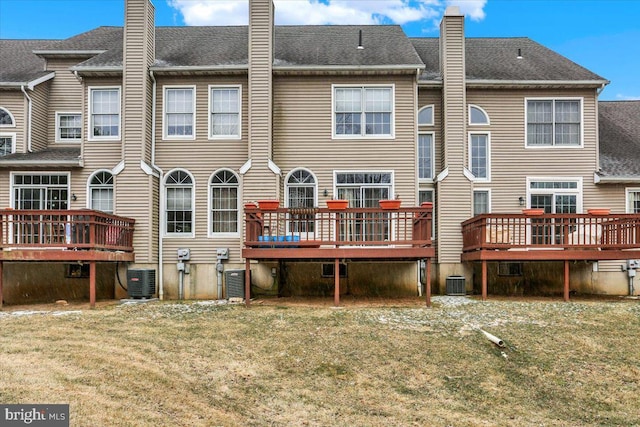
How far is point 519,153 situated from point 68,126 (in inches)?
569

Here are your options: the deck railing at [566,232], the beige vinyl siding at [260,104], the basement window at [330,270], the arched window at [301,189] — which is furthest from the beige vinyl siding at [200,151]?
the deck railing at [566,232]

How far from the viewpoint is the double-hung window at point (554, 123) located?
1734cm

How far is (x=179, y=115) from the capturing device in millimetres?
16531

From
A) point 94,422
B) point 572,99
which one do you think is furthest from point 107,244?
point 572,99

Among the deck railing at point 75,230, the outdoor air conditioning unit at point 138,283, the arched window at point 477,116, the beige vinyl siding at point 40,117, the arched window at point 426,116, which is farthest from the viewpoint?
the beige vinyl siding at point 40,117

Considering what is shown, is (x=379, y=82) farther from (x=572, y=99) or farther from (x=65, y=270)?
(x=65, y=270)

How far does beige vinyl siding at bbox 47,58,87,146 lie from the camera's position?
18672 millimetres

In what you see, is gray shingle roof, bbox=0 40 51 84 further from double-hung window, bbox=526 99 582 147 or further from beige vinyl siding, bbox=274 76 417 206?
double-hung window, bbox=526 99 582 147

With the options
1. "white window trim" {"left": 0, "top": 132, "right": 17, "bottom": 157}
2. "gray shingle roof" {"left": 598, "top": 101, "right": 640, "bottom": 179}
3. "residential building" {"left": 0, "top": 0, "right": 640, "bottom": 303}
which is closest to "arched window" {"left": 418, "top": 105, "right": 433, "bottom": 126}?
"residential building" {"left": 0, "top": 0, "right": 640, "bottom": 303}

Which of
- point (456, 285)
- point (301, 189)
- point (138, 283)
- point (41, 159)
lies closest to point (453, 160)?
point (456, 285)

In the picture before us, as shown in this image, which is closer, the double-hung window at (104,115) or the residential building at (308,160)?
the residential building at (308,160)

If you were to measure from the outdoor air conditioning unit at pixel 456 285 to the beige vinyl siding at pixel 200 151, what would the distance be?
639cm

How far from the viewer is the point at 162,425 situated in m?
6.67

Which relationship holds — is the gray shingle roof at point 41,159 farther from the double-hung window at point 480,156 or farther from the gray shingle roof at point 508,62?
the double-hung window at point 480,156
